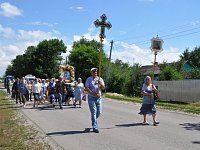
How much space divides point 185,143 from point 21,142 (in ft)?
14.2

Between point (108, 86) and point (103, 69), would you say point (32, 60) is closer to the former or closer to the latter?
point (103, 69)

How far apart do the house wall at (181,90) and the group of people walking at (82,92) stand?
11689mm

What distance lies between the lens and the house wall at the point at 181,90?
33.6m

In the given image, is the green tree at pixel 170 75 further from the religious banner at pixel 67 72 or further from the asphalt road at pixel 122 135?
the asphalt road at pixel 122 135

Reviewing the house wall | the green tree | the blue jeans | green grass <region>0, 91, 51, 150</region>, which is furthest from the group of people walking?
the green tree

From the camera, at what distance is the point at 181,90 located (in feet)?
117

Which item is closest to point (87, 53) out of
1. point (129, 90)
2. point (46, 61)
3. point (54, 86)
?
point (129, 90)

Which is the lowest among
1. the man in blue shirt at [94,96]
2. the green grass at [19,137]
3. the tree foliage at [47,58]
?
the green grass at [19,137]

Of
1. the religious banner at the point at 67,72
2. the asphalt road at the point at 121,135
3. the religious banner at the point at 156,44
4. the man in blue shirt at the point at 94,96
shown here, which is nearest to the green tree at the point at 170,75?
the religious banner at the point at 67,72

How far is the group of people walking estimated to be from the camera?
1309cm

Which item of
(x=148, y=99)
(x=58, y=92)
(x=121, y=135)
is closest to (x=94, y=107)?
(x=121, y=135)

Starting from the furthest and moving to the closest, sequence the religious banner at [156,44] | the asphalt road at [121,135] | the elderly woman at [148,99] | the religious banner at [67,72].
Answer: the religious banner at [67,72] → the religious banner at [156,44] → the elderly woman at [148,99] → the asphalt road at [121,135]

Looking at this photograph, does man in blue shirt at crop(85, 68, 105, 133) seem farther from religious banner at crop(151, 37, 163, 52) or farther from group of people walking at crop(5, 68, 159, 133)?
religious banner at crop(151, 37, 163, 52)

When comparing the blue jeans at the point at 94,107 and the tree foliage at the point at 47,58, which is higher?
the tree foliage at the point at 47,58
